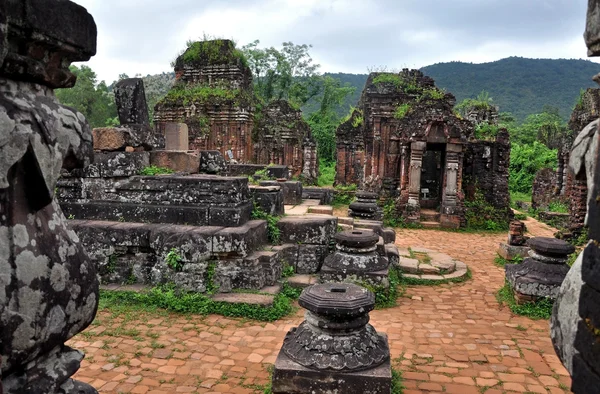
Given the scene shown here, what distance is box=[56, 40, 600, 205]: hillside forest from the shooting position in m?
27.4

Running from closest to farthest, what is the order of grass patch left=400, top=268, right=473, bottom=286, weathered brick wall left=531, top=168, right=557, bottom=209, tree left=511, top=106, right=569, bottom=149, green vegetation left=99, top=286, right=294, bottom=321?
green vegetation left=99, top=286, right=294, bottom=321 → grass patch left=400, top=268, right=473, bottom=286 → weathered brick wall left=531, top=168, right=557, bottom=209 → tree left=511, top=106, right=569, bottom=149

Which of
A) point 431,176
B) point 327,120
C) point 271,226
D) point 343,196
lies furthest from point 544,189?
point 327,120

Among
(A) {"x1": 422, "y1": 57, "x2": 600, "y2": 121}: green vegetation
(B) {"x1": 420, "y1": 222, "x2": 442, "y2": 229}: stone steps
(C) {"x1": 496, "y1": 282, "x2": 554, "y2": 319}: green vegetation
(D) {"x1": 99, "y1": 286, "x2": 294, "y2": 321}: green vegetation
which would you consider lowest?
(B) {"x1": 420, "y1": 222, "x2": 442, "y2": 229}: stone steps

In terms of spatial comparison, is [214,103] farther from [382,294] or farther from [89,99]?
[89,99]

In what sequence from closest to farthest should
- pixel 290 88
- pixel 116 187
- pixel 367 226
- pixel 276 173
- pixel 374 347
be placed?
pixel 374 347, pixel 116 187, pixel 367 226, pixel 276 173, pixel 290 88

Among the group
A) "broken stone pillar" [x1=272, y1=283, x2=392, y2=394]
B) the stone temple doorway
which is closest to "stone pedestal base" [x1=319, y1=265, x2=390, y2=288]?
"broken stone pillar" [x1=272, y1=283, x2=392, y2=394]

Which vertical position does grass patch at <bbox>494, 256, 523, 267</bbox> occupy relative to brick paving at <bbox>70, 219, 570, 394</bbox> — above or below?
below

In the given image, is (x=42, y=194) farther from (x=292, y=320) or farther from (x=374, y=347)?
(x=292, y=320)

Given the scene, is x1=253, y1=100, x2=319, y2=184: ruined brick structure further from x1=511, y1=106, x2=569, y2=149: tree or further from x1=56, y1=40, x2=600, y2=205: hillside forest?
x1=511, y1=106, x2=569, y2=149: tree

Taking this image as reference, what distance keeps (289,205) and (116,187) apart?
12.9ft

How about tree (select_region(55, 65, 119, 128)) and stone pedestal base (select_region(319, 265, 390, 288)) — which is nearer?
stone pedestal base (select_region(319, 265, 390, 288))

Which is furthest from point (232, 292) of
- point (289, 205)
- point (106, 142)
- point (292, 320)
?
point (289, 205)

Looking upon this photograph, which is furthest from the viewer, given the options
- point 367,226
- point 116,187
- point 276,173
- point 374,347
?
point 276,173

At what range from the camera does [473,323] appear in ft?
18.5
